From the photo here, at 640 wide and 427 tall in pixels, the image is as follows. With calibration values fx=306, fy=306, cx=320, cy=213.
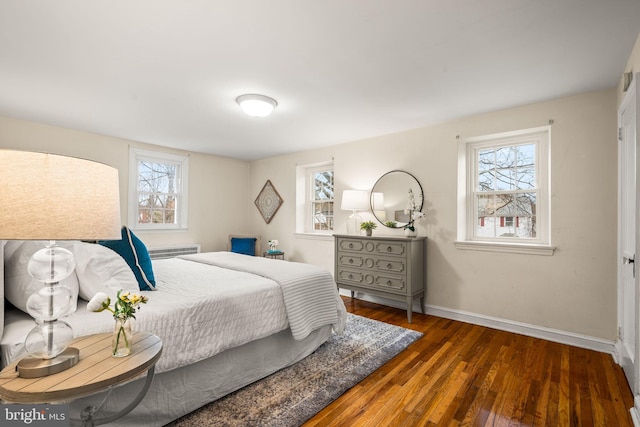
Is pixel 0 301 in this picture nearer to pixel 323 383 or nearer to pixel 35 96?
pixel 323 383

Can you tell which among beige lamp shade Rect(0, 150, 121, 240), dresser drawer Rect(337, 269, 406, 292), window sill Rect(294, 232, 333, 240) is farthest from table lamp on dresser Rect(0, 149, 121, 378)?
window sill Rect(294, 232, 333, 240)

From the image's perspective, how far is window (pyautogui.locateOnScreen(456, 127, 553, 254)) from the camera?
314 cm

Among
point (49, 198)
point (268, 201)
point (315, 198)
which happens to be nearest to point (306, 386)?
point (49, 198)

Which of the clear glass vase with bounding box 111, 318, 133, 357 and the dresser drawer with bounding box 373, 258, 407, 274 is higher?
the clear glass vase with bounding box 111, 318, 133, 357

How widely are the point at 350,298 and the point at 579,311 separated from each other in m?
2.58

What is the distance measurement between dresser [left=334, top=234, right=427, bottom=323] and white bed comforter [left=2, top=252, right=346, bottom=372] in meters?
1.07

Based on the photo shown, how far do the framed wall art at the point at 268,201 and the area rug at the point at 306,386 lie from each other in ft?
10.1

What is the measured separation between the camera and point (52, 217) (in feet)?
2.93

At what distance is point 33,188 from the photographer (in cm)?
88

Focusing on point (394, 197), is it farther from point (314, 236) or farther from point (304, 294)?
point (304, 294)

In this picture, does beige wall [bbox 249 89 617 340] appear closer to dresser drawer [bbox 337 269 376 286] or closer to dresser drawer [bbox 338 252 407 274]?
dresser drawer [bbox 338 252 407 274]

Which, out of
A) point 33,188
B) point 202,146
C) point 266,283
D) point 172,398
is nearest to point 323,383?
point 266,283

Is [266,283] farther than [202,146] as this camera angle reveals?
No

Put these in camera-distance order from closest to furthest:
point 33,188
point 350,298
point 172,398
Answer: point 33,188 → point 172,398 → point 350,298
